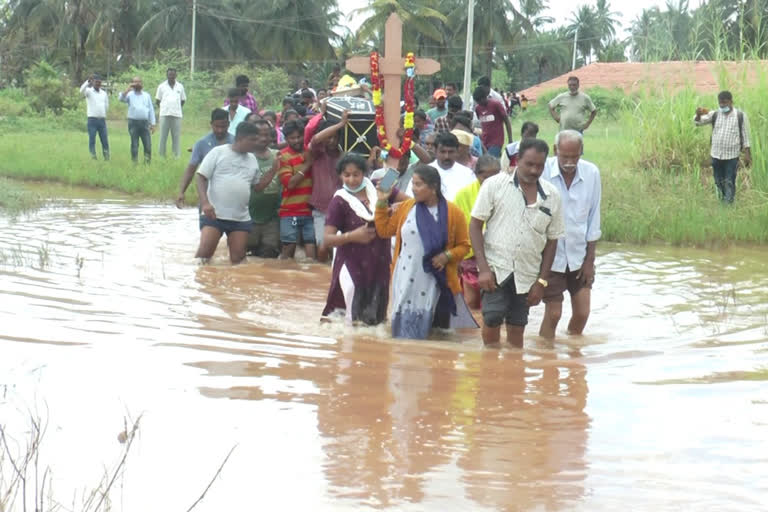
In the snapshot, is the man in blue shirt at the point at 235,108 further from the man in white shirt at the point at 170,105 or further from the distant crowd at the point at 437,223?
the man in white shirt at the point at 170,105

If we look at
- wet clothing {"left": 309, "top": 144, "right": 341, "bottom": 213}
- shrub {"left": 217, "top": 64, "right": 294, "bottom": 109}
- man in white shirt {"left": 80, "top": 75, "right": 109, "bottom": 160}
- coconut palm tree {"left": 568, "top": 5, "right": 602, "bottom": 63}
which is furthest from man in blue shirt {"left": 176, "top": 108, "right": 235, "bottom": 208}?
coconut palm tree {"left": 568, "top": 5, "right": 602, "bottom": 63}

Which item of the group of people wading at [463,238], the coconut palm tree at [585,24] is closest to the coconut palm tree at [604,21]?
the coconut palm tree at [585,24]

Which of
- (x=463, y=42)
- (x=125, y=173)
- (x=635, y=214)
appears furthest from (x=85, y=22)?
(x=635, y=214)

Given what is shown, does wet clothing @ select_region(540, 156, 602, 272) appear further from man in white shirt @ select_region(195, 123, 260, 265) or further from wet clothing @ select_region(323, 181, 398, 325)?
man in white shirt @ select_region(195, 123, 260, 265)

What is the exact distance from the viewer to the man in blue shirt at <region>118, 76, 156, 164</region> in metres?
19.3

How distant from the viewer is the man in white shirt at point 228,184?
10539 millimetres

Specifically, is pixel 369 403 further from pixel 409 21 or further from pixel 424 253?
pixel 409 21

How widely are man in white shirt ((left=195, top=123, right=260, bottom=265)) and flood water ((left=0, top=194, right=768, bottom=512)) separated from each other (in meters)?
1.07

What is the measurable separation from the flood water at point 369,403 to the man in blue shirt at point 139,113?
9.88 meters

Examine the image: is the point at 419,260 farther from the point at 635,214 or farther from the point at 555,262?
the point at 635,214

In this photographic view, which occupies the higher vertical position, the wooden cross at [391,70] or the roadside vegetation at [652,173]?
the wooden cross at [391,70]

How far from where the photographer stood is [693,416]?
220 inches

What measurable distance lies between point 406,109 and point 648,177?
24.8ft

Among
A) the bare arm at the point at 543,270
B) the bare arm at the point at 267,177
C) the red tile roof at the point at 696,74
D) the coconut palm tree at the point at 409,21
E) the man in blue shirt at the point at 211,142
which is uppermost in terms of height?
the coconut palm tree at the point at 409,21
